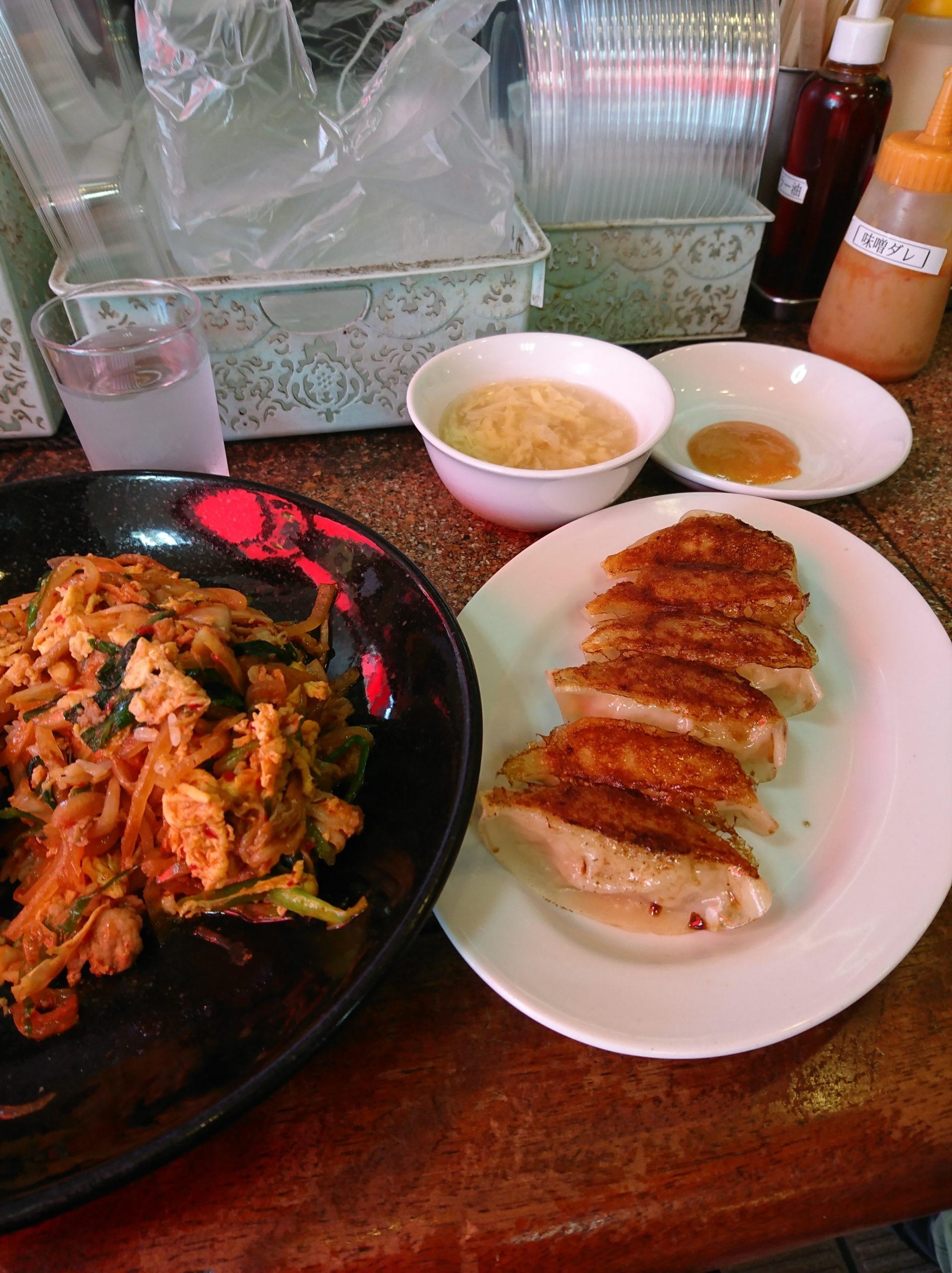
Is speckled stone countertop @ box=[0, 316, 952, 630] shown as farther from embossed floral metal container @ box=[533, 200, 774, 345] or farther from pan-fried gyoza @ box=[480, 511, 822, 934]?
embossed floral metal container @ box=[533, 200, 774, 345]

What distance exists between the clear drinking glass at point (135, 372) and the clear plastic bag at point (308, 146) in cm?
21

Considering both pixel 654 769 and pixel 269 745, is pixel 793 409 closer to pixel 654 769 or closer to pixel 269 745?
pixel 654 769

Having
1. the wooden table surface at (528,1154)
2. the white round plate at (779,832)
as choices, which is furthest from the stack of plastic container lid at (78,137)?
the wooden table surface at (528,1154)

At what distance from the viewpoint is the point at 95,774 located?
3.07 feet

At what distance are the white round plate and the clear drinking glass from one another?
0.62m

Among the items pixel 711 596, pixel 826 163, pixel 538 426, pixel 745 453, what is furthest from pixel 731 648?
pixel 826 163

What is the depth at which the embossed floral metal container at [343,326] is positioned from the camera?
4.79 ft

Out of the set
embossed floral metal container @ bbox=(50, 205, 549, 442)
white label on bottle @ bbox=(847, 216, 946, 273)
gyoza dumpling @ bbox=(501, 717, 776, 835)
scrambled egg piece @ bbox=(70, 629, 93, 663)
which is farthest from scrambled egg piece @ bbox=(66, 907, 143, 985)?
white label on bottle @ bbox=(847, 216, 946, 273)

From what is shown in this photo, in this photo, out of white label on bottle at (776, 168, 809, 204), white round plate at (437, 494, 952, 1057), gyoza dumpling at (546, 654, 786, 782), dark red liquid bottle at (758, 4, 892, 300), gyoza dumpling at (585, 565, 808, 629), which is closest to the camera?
white round plate at (437, 494, 952, 1057)

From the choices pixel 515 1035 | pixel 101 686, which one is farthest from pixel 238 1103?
pixel 101 686

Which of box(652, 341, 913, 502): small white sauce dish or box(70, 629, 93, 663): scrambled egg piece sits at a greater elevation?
box(70, 629, 93, 663): scrambled egg piece

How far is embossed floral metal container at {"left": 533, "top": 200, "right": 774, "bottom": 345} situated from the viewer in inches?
69.2

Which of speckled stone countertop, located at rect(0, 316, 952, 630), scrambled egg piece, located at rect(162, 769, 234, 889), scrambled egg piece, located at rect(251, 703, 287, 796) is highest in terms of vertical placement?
scrambled egg piece, located at rect(251, 703, 287, 796)

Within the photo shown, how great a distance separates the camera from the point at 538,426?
1.49 m
